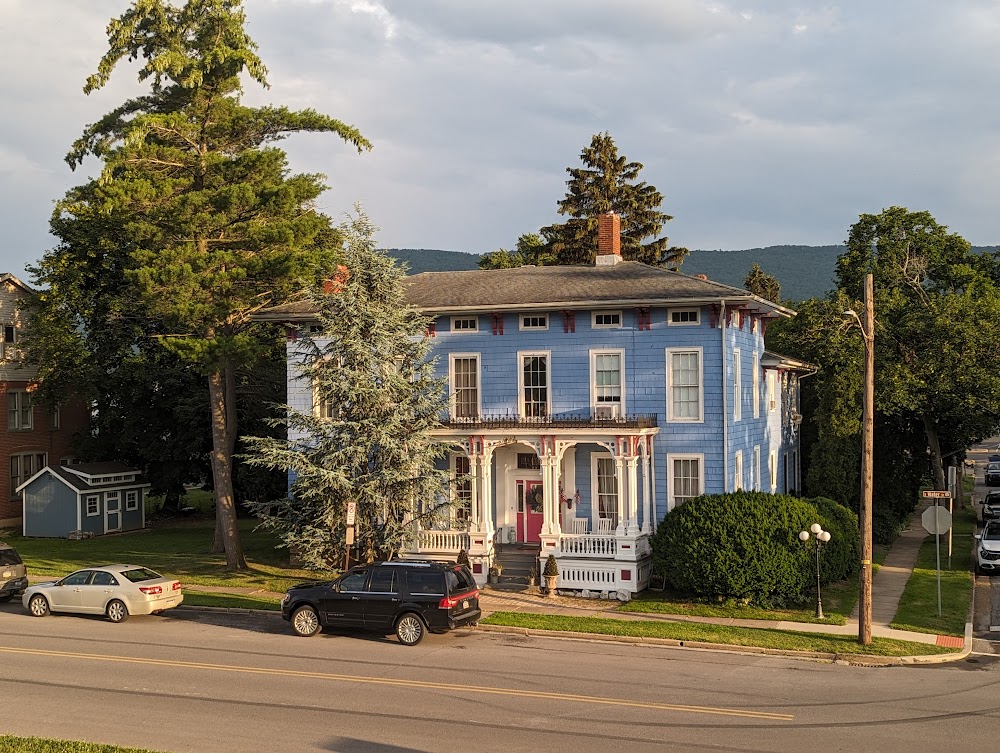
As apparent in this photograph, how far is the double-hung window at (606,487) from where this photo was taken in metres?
31.7

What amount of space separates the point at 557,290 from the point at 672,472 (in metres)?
6.95

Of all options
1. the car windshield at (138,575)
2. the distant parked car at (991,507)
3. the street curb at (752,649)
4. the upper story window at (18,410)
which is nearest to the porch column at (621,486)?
the street curb at (752,649)

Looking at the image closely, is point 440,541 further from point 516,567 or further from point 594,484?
point 594,484

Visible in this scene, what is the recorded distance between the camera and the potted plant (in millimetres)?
28766

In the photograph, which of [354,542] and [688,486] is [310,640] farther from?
[688,486]

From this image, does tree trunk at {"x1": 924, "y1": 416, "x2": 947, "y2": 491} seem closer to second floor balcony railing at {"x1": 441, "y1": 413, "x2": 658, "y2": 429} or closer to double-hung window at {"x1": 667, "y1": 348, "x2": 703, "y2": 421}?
double-hung window at {"x1": 667, "y1": 348, "x2": 703, "y2": 421}

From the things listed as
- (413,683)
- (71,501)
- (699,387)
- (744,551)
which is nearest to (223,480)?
(71,501)

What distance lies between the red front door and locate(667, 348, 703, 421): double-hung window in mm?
5275

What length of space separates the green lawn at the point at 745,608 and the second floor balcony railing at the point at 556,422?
16.5 feet

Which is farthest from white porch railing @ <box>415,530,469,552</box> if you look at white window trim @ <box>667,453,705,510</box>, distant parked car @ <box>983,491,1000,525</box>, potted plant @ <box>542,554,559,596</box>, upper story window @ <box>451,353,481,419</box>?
distant parked car @ <box>983,491,1000,525</box>

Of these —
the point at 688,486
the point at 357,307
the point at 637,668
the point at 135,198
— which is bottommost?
the point at 637,668

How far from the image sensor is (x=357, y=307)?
28.6 m

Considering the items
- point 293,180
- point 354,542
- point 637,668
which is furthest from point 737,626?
point 293,180

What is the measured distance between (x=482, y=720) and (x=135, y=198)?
819 inches
